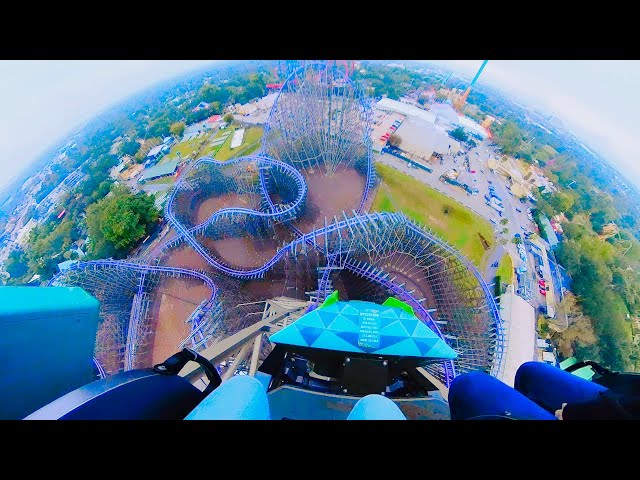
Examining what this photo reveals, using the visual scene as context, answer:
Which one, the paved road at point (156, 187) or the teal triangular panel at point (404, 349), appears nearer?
the teal triangular panel at point (404, 349)

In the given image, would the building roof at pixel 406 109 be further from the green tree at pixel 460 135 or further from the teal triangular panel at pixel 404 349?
the teal triangular panel at pixel 404 349

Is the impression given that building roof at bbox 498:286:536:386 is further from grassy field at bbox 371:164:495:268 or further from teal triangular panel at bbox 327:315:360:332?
teal triangular panel at bbox 327:315:360:332

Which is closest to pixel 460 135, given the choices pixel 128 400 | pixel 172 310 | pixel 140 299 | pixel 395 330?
pixel 395 330

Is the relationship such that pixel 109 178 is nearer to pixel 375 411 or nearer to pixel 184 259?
pixel 184 259

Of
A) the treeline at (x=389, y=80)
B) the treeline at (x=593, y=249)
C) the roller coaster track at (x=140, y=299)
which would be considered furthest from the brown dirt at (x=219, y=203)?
the treeline at (x=389, y=80)

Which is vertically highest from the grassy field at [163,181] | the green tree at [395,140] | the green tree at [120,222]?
the green tree at [395,140]

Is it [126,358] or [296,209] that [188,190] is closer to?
[296,209]
